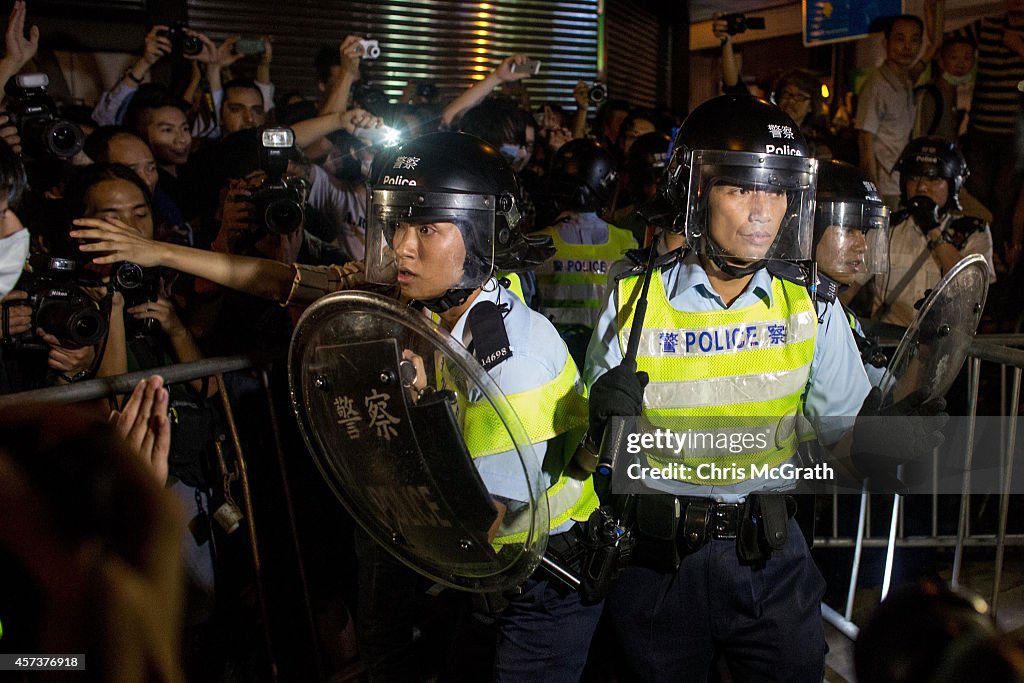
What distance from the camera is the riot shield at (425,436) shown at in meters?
1.72

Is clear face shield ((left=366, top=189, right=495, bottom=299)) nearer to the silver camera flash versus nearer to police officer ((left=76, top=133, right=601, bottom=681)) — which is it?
police officer ((left=76, top=133, right=601, bottom=681))

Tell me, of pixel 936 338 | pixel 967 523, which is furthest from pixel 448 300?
pixel 967 523

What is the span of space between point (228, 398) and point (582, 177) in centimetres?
239

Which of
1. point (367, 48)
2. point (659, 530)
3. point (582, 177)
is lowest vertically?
point (659, 530)

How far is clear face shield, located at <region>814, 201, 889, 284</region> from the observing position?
3.16 metres

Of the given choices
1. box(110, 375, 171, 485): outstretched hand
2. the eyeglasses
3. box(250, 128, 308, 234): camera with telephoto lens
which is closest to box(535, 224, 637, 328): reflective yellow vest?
box(250, 128, 308, 234): camera with telephoto lens

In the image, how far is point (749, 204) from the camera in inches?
87.0

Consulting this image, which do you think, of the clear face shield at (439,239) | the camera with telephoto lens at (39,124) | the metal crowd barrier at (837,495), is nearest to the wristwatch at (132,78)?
the camera with telephoto lens at (39,124)

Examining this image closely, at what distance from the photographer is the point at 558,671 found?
216 cm

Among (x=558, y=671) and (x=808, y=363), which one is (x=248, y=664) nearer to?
(x=558, y=671)

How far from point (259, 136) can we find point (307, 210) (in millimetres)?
787

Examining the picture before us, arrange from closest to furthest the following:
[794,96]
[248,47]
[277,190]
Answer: [277,190] → [248,47] → [794,96]

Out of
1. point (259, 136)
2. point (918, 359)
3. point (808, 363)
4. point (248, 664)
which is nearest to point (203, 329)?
point (259, 136)

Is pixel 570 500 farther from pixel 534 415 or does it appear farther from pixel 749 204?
pixel 749 204
